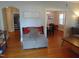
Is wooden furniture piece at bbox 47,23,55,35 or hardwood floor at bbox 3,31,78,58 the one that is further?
wooden furniture piece at bbox 47,23,55,35

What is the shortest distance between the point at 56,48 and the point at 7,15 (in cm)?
183

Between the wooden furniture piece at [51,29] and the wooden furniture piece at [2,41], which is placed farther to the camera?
the wooden furniture piece at [51,29]

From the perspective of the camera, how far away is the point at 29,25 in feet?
15.8

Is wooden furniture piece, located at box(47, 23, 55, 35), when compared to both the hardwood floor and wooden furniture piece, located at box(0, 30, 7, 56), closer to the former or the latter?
the hardwood floor

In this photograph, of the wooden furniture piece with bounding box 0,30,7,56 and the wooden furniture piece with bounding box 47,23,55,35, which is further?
the wooden furniture piece with bounding box 47,23,55,35

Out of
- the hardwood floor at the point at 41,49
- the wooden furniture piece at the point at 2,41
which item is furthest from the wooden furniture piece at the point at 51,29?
the wooden furniture piece at the point at 2,41

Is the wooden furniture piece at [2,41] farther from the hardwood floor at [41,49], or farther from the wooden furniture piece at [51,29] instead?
the wooden furniture piece at [51,29]

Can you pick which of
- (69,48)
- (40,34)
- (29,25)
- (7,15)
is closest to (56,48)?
(69,48)

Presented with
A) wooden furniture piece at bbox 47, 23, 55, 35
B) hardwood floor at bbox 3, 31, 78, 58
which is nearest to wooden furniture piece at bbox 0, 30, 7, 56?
hardwood floor at bbox 3, 31, 78, 58

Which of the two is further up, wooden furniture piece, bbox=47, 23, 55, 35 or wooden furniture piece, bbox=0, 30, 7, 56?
wooden furniture piece, bbox=47, 23, 55, 35

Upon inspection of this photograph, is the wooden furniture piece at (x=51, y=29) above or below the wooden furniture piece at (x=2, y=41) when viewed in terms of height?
above

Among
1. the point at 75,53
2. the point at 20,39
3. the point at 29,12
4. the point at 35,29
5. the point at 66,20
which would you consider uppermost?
the point at 29,12

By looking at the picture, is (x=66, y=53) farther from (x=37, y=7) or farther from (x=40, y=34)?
(x=37, y=7)

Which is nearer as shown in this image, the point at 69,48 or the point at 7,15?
the point at 7,15
